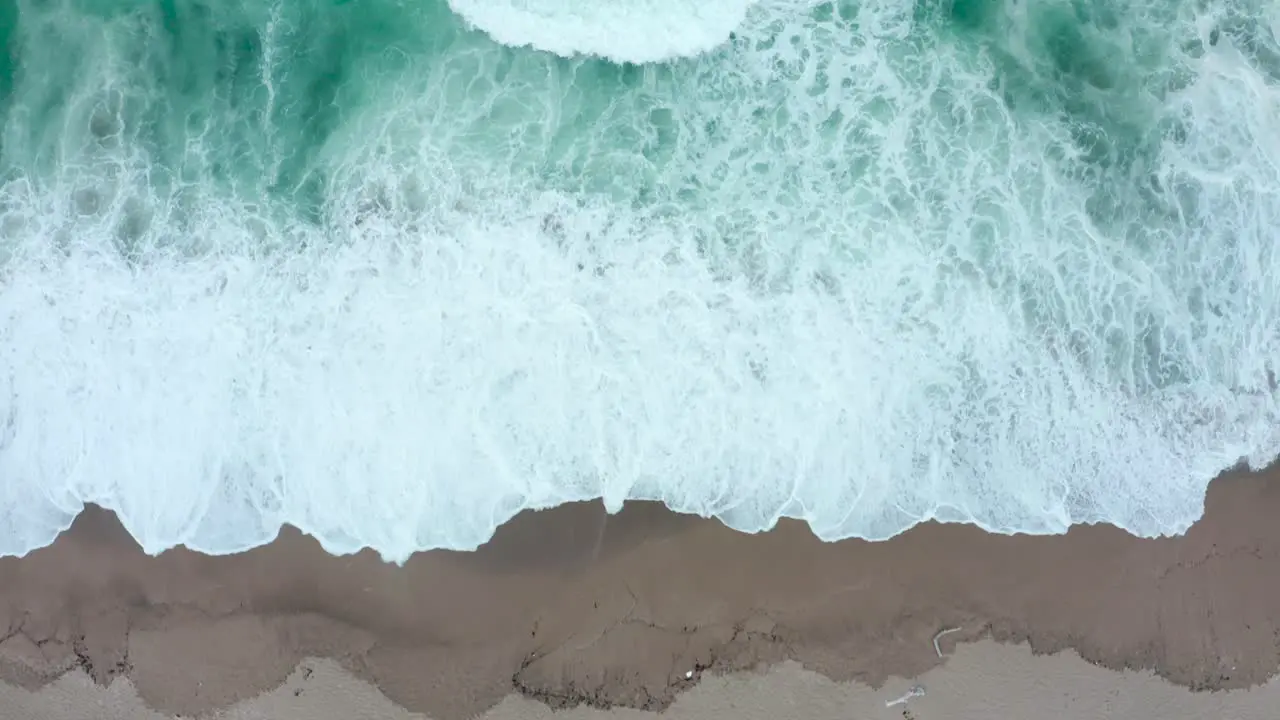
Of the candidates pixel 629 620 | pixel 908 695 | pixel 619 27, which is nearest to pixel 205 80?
pixel 619 27

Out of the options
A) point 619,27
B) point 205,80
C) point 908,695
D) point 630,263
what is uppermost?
point 619,27

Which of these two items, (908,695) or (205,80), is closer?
(908,695)

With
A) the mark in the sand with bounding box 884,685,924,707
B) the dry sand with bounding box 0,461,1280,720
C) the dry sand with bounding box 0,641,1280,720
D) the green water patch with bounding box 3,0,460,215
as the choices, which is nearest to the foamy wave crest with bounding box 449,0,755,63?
the green water patch with bounding box 3,0,460,215

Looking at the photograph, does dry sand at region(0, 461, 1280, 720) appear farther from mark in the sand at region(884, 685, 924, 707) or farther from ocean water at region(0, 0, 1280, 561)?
ocean water at region(0, 0, 1280, 561)

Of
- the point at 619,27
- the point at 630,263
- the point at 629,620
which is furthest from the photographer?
the point at 619,27

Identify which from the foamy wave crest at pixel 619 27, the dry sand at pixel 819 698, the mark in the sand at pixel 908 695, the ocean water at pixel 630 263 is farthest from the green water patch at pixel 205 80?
the mark in the sand at pixel 908 695

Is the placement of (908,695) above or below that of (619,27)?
below

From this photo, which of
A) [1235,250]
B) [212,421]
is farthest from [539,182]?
[1235,250]

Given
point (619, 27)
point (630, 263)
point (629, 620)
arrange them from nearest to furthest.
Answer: point (629, 620) < point (630, 263) < point (619, 27)

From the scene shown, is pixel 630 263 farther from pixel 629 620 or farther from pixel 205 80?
pixel 205 80
